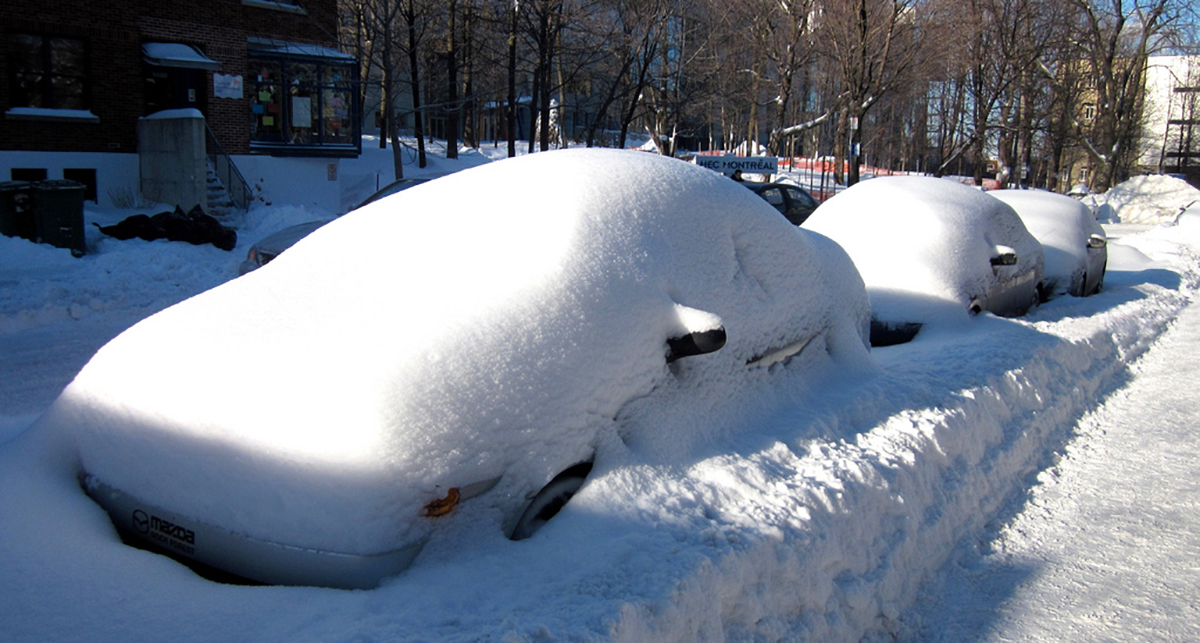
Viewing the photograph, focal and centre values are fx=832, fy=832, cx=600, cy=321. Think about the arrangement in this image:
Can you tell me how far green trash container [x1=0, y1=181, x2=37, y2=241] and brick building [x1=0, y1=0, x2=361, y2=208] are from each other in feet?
24.9

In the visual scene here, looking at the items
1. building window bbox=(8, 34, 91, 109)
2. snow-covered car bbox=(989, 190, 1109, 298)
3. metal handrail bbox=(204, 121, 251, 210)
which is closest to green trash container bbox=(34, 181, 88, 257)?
metal handrail bbox=(204, 121, 251, 210)

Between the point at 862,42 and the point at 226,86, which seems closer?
the point at 226,86

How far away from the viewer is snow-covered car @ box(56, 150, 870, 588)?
2445 millimetres

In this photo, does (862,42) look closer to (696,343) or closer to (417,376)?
(696,343)

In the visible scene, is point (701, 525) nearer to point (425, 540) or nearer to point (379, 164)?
point (425, 540)

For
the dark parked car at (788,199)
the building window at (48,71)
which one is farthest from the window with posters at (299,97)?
the dark parked car at (788,199)

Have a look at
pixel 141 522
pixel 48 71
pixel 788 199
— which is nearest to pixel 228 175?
pixel 48 71

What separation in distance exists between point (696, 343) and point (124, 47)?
65.0 ft

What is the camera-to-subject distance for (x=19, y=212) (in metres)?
11.3

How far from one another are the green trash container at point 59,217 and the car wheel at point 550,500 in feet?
35.6

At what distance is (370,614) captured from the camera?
2.27m

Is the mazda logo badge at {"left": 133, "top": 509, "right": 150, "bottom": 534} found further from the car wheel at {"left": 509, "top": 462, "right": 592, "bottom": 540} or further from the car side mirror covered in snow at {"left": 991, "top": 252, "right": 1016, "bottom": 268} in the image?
the car side mirror covered in snow at {"left": 991, "top": 252, "right": 1016, "bottom": 268}

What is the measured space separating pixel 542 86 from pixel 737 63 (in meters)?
18.4

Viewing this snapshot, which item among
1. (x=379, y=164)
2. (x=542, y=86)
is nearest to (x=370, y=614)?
(x=542, y=86)
